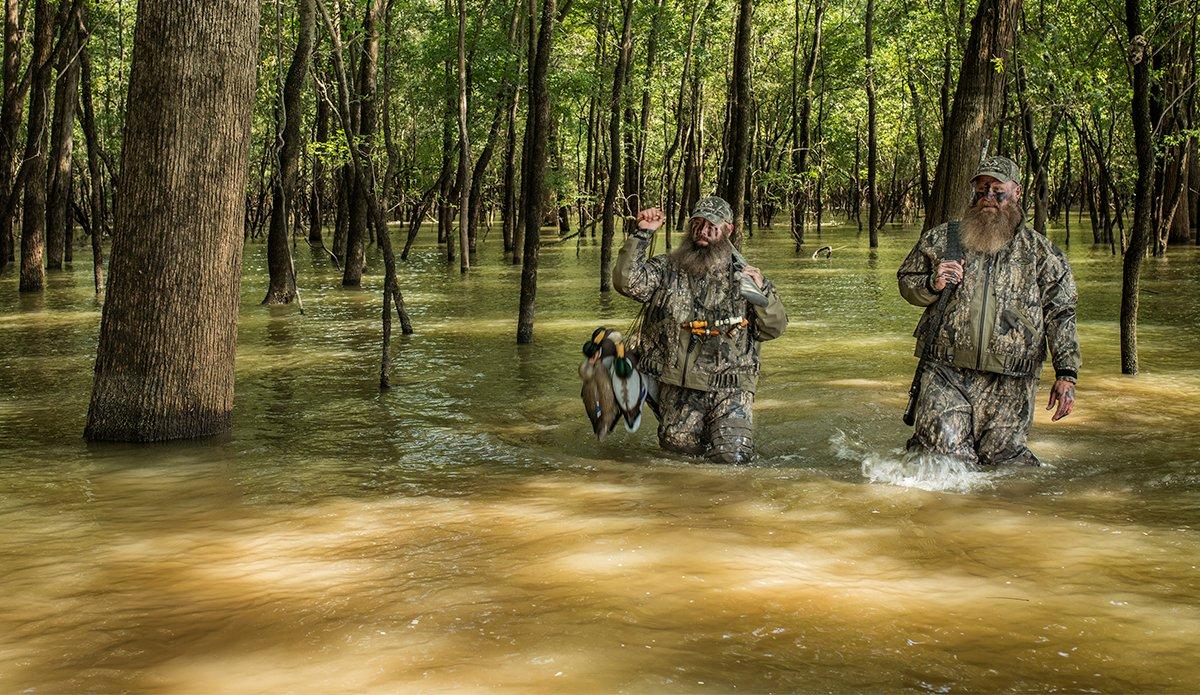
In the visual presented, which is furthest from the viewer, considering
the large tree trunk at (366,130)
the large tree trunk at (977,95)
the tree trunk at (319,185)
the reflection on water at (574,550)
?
the tree trunk at (319,185)

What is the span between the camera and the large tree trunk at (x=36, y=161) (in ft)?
55.4

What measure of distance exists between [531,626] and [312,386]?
20.6 feet

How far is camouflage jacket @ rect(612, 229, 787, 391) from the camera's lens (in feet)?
23.4

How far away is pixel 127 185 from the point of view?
7.36 metres

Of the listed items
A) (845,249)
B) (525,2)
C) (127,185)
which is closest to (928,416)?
(127,185)

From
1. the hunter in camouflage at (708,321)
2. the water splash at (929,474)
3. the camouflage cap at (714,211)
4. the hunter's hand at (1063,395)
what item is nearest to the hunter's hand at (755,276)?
the hunter in camouflage at (708,321)

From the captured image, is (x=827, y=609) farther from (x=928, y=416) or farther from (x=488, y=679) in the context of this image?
(x=928, y=416)

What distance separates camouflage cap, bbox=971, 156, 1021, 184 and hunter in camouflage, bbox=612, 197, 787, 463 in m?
1.36

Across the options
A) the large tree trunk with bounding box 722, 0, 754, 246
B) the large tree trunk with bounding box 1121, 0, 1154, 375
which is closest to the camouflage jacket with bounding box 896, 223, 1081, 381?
the large tree trunk with bounding box 1121, 0, 1154, 375

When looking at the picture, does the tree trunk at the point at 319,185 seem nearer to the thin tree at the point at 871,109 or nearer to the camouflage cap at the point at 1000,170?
the thin tree at the point at 871,109

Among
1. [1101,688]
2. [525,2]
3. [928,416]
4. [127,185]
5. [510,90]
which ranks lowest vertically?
[1101,688]

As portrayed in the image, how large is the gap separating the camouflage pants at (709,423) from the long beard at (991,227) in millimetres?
1582

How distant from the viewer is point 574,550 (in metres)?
5.24

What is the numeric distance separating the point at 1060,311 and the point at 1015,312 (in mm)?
229
